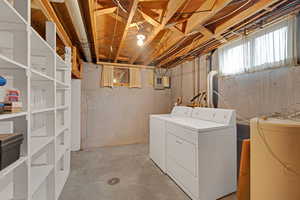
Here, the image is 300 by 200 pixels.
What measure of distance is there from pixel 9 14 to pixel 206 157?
7.18 ft

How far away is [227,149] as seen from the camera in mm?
1946

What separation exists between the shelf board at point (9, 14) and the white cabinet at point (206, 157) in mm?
1878

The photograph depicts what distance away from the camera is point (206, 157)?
5.90ft

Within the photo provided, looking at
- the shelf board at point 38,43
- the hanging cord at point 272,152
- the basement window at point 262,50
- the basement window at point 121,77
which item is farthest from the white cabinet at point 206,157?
the basement window at point 121,77

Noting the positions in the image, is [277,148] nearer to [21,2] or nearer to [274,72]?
[274,72]

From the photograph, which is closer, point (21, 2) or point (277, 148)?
point (21, 2)

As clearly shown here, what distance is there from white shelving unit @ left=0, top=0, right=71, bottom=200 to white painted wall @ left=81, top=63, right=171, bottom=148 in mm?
1538

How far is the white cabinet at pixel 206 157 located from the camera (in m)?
1.78

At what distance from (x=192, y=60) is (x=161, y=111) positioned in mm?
1813

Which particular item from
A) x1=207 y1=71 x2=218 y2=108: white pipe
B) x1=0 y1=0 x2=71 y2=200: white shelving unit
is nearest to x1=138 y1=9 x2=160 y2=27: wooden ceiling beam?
x1=0 y1=0 x2=71 y2=200: white shelving unit

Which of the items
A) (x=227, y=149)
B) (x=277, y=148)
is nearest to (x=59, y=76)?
(x=227, y=149)

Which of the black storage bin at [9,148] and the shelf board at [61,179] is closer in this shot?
the black storage bin at [9,148]

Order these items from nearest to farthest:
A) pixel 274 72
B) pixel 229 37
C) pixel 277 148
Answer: pixel 277 148 → pixel 274 72 → pixel 229 37

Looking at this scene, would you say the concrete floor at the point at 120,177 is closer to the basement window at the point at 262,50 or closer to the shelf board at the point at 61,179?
the shelf board at the point at 61,179
